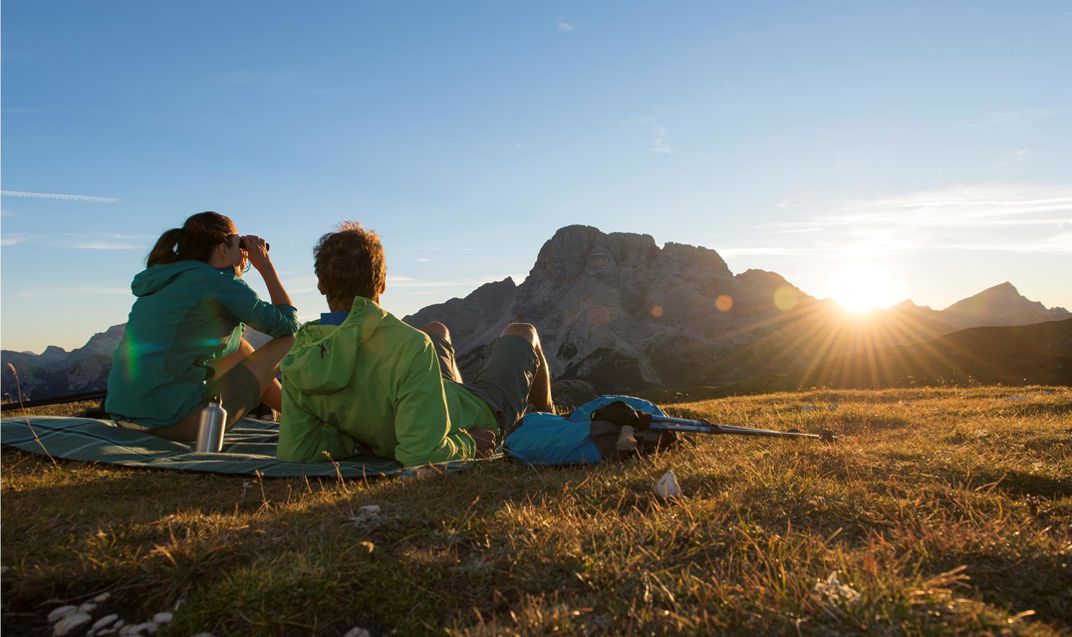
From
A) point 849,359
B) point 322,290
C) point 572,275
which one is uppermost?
point 572,275

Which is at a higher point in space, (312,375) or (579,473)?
(312,375)

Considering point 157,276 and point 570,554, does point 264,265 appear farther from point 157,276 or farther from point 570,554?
point 570,554

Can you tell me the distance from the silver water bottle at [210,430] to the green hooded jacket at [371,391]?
1042 millimetres

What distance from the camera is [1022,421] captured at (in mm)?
9109

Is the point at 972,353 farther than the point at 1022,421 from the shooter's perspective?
Yes

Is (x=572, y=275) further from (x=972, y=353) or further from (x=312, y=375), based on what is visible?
(x=312, y=375)

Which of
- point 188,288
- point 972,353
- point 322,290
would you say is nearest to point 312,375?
point 322,290

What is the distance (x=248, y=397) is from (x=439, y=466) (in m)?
4.04

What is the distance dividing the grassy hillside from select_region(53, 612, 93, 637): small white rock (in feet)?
0.48

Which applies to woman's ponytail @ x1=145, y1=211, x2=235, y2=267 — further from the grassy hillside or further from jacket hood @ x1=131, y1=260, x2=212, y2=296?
the grassy hillside

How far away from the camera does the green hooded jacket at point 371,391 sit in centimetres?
602

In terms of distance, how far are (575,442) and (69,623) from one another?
434cm

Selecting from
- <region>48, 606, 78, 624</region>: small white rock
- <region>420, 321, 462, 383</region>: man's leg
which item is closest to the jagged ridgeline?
<region>420, 321, 462, 383</region>: man's leg

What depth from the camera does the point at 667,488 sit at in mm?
4770
